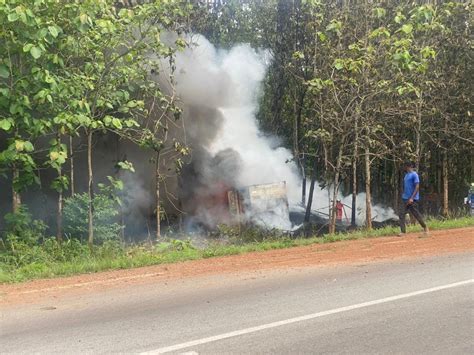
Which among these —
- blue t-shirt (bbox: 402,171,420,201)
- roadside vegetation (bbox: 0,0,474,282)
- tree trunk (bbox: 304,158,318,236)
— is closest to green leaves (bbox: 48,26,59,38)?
roadside vegetation (bbox: 0,0,474,282)

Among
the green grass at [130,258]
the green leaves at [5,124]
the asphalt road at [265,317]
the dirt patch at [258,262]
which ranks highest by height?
the green leaves at [5,124]

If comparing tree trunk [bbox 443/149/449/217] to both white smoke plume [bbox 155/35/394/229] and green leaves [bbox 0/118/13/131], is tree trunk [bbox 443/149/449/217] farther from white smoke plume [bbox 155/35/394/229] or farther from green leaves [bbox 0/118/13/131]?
green leaves [bbox 0/118/13/131]

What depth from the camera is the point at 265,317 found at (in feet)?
18.1

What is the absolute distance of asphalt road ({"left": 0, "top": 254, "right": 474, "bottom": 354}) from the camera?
Answer: 4.67m

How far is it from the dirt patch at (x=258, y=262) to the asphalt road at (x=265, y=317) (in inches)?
19.5

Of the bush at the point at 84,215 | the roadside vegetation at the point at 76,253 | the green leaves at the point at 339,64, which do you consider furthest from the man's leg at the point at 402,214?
the bush at the point at 84,215

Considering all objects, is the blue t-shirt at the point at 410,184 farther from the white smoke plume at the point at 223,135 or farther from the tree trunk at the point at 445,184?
the tree trunk at the point at 445,184

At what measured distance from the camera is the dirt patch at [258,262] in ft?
23.9

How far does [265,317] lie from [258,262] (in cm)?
365

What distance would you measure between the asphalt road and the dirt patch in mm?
494

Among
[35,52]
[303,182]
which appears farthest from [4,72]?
[303,182]

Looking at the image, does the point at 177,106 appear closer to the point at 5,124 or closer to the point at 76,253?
the point at 76,253

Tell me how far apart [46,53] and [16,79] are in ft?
2.20

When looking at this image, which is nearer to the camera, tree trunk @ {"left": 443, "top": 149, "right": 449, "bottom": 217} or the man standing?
the man standing
